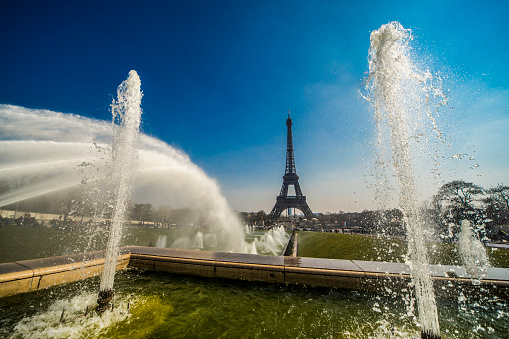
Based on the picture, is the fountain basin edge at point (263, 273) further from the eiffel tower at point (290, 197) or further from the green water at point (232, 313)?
the eiffel tower at point (290, 197)

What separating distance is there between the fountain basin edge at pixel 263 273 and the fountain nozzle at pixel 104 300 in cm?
182

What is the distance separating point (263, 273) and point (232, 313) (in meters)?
1.69

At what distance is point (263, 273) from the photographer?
19.2ft

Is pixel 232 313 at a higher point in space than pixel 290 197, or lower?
lower

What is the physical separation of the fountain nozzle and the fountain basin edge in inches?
71.6

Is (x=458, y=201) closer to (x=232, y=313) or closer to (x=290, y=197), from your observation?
(x=290, y=197)

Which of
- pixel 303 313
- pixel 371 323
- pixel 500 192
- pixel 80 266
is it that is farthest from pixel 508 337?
pixel 500 192

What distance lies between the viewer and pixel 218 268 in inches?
242

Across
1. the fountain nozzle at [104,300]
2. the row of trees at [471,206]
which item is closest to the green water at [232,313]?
the fountain nozzle at [104,300]

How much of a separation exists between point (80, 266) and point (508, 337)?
9214 millimetres

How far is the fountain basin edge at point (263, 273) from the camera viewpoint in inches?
198

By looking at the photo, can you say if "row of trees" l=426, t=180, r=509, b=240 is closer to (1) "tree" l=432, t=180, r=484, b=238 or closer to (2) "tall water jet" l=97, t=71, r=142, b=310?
(1) "tree" l=432, t=180, r=484, b=238

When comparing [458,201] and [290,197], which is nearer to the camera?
[458,201]

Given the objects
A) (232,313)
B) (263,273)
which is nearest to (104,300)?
(232,313)
